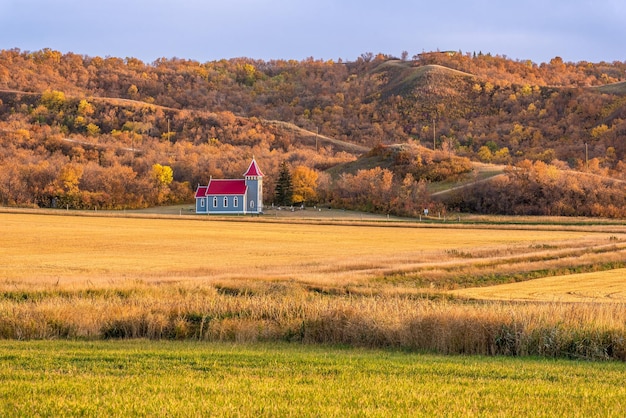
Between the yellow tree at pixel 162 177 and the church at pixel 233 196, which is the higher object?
the yellow tree at pixel 162 177

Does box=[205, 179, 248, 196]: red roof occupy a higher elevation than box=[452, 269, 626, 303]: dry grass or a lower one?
higher

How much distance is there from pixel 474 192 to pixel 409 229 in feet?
101

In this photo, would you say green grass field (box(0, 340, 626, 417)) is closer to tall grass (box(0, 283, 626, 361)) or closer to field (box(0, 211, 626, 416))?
field (box(0, 211, 626, 416))


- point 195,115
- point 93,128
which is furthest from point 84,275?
point 195,115

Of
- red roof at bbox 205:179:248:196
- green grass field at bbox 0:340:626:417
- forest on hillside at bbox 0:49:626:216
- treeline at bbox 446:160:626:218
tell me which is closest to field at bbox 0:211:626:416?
green grass field at bbox 0:340:626:417

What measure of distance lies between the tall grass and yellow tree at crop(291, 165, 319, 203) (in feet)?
267

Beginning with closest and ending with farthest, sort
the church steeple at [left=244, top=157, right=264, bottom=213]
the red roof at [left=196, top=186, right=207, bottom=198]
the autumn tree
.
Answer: the church steeple at [left=244, top=157, right=264, bottom=213] → the red roof at [left=196, top=186, right=207, bottom=198] → the autumn tree

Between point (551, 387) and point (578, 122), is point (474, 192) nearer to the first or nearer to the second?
point (578, 122)

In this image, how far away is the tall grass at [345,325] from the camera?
Answer: 45.8 feet

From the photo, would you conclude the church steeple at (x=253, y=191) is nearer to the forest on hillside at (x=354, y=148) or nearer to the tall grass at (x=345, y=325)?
the forest on hillside at (x=354, y=148)

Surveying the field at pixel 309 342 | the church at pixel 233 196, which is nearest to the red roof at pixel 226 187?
the church at pixel 233 196

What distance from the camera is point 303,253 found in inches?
1714

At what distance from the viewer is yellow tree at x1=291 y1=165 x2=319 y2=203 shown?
3944 inches

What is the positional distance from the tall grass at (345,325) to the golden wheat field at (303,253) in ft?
28.0
